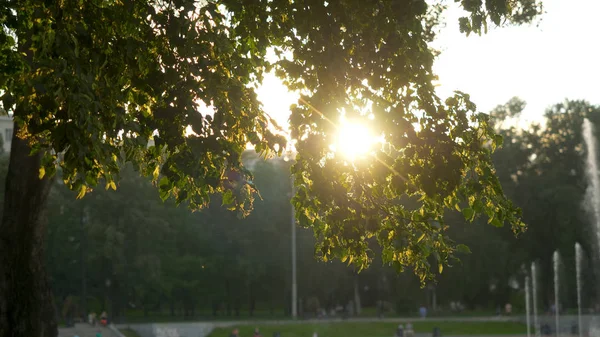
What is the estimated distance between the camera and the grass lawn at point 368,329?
5269 centimetres

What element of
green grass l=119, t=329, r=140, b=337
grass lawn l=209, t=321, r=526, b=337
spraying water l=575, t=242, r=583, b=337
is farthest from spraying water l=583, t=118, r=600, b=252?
green grass l=119, t=329, r=140, b=337

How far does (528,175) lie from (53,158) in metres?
64.1

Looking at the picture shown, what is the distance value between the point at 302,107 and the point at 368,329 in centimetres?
4523

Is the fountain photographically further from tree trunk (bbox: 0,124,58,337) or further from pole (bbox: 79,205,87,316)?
tree trunk (bbox: 0,124,58,337)

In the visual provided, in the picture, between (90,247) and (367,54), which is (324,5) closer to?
(367,54)

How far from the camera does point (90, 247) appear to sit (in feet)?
201

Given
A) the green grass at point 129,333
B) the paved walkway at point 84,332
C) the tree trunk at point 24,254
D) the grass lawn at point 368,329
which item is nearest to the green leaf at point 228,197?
the tree trunk at point 24,254

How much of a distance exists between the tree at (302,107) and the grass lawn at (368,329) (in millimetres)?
40900

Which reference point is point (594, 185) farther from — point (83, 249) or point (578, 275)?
point (83, 249)

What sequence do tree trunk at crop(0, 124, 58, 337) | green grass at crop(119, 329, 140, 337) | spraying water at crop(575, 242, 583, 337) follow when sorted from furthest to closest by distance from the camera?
green grass at crop(119, 329, 140, 337)
spraying water at crop(575, 242, 583, 337)
tree trunk at crop(0, 124, 58, 337)

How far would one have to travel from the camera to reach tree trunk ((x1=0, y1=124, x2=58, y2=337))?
1241cm

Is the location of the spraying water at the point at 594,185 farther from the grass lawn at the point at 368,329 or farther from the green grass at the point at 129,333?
the green grass at the point at 129,333

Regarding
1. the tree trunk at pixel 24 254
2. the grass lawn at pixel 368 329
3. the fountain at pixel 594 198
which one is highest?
the fountain at pixel 594 198

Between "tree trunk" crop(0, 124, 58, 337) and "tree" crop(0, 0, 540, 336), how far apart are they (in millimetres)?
1904
